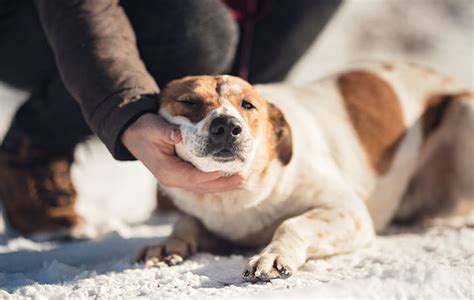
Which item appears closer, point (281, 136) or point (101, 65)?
point (101, 65)

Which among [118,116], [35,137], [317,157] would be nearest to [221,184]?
[118,116]

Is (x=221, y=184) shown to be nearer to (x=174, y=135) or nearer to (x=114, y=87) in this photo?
(x=174, y=135)

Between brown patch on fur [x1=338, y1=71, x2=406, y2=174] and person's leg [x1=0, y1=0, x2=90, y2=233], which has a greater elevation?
brown patch on fur [x1=338, y1=71, x2=406, y2=174]

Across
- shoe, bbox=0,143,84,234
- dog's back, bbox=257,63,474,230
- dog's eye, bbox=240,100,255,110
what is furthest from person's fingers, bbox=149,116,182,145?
shoe, bbox=0,143,84,234

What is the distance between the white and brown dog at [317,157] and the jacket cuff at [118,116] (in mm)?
108

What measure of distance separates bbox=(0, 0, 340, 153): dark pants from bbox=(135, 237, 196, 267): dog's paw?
0.86m

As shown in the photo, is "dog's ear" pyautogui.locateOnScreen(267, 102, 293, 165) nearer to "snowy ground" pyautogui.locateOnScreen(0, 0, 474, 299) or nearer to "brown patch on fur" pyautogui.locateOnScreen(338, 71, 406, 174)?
"snowy ground" pyautogui.locateOnScreen(0, 0, 474, 299)

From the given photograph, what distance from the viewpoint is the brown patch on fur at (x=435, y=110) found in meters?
2.89

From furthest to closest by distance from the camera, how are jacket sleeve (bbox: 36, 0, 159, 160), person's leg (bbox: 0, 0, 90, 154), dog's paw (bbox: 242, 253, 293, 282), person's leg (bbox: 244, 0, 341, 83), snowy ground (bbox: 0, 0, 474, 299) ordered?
1. person's leg (bbox: 244, 0, 341, 83)
2. person's leg (bbox: 0, 0, 90, 154)
3. jacket sleeve (bbox: 36, 0, 159, 160)
4. dog's paw (bbox: 242, 253, 293, 282)
5. snowy ground (bbox: 0, 0, 474, 299)

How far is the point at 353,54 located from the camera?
607 centimetres

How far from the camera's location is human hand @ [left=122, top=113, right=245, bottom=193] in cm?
202

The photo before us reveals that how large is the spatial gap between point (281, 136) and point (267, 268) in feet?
2.06

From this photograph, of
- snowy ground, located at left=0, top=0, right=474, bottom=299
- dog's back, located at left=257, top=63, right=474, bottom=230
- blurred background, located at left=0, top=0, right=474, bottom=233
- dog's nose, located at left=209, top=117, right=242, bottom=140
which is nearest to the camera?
snowy ground, located at left=0, top=0, right=474, bottom=299

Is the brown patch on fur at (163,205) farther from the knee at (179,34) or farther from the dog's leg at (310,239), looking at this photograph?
the dog's leg at (310,239)
